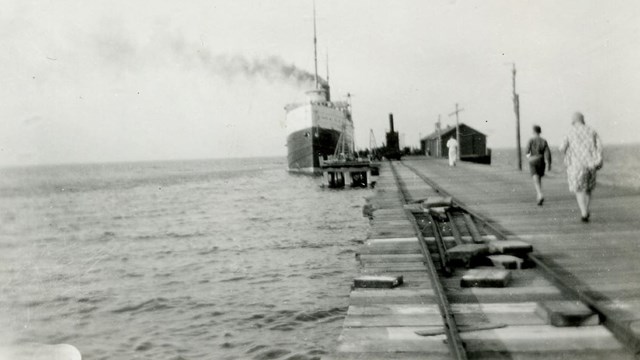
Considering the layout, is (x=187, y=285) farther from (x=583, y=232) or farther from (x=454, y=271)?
(x=583, y=232)

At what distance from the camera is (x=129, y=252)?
728 inches

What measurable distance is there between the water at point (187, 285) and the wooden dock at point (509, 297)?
218 cm

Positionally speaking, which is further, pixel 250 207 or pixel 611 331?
pixel 250 207

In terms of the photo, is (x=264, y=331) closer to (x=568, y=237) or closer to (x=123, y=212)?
(x=568, y=237)

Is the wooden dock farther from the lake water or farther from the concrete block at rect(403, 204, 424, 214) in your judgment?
the lake water

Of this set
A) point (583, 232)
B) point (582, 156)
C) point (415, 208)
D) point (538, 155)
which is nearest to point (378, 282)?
point (583, 232)

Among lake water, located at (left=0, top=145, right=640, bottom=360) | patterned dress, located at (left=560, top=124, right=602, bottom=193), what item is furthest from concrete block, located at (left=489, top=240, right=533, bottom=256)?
lake water, located at (left=0, top=145, right=640, bottom=360)

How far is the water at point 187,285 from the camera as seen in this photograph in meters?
8.59

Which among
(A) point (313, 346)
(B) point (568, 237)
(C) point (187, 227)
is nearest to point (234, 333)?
(A) point (313, 346)

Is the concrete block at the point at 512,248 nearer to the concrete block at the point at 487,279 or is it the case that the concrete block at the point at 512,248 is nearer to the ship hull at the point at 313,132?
the concrete block at the point at 487,279

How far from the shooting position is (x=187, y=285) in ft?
40.9

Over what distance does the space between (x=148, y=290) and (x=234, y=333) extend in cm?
435

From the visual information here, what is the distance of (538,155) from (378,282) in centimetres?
679

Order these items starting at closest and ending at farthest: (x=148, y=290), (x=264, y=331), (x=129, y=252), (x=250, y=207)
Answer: (x=264, y=331)
(x=148, y=290)
(x=129, y=252)
(x=250, y=207)
